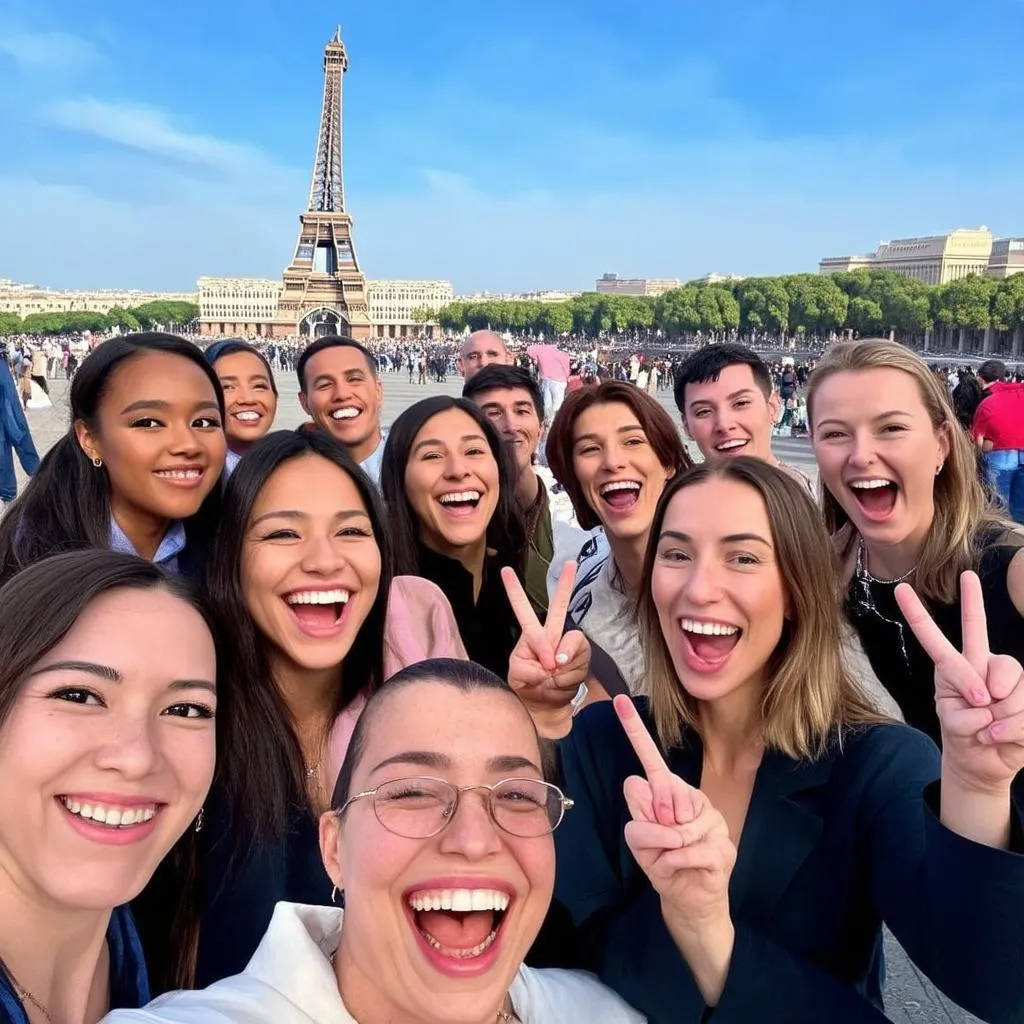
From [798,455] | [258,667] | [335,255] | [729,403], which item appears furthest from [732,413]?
Result: [335,255]

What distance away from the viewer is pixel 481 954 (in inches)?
59.6

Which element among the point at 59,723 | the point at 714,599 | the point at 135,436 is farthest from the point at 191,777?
the point at 135,436

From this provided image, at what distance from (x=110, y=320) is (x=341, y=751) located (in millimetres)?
117909

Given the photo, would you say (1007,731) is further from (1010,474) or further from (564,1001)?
(1010,474)

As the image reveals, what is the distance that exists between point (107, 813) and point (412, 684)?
528 millimetres

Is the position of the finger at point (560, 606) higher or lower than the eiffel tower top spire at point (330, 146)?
lower

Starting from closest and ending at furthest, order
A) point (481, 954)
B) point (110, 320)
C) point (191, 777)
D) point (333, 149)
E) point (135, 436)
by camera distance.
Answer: point (481, 954) < point (191, 777) < point (135, 436) < point (333, 149) < point (110, 320)

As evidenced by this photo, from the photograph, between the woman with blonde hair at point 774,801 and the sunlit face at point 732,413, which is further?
the sunlit face at point 732,413

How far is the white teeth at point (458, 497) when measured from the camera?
3.57 metres

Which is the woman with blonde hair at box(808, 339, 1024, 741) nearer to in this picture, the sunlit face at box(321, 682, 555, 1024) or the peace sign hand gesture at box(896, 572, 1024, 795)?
the peace sign hand gesture at box(896, 572, 1024, 795)

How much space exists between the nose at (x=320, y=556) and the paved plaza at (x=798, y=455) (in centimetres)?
186

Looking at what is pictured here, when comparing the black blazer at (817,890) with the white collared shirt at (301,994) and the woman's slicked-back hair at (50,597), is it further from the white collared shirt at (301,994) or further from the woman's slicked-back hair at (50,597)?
the woman's slicked-back hair at (50,597)

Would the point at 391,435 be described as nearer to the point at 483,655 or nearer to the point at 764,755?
the point at 483,655

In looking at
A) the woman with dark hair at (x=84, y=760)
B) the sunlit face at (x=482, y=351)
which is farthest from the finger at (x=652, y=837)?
the sunlit face at (x=482, y=351)
